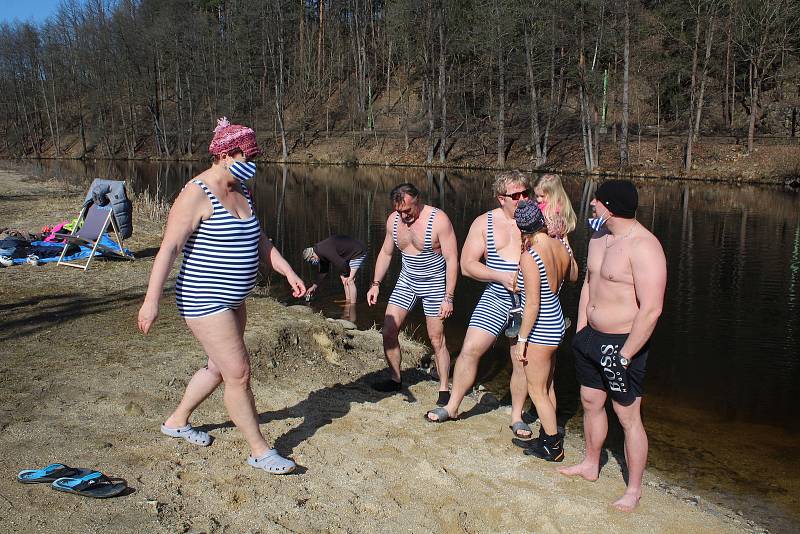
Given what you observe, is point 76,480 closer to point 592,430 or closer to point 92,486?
point 92,486

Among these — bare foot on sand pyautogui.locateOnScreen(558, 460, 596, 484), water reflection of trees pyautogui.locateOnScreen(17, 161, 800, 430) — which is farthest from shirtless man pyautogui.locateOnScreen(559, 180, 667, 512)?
water reflection of trees pyautogui.locateOnScreen(17, 161, 800, 430)

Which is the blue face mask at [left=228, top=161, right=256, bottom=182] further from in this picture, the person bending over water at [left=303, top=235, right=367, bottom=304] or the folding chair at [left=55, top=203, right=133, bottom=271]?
the folding chair at [left=55, top=203, right=133, bottom=271]

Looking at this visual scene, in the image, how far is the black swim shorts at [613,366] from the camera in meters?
4.21

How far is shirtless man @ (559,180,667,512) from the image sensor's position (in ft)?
13.3

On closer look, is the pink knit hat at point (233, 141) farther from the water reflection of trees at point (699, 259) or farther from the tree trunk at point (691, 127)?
the tree trunk at point (691, 127)

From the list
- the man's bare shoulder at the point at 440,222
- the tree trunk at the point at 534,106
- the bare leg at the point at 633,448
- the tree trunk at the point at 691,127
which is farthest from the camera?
the tree trunk at the point at 534,106

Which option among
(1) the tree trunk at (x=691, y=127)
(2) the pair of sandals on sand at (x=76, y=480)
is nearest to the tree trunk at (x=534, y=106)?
(1) the tree trunk at (x=691, y=127)

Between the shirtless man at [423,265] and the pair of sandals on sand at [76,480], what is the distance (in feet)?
9.44

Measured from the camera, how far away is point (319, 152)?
55281 millimetres

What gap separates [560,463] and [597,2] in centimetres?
3985

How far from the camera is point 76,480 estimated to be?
13.0ft

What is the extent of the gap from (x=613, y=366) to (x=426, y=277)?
2293 mm

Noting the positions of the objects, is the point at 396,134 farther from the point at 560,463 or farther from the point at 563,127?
the point at 560,463

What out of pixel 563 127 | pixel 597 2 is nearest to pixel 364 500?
pixel 597 2
